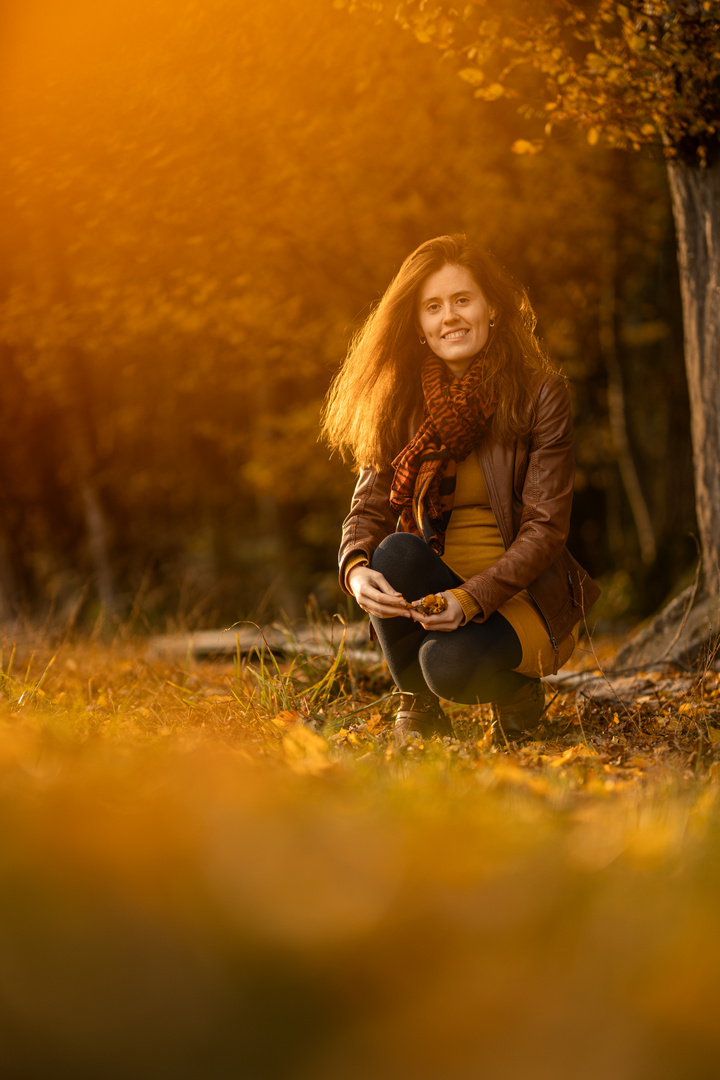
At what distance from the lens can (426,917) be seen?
51.6 inches

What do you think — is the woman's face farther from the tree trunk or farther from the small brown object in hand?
the tree trunk

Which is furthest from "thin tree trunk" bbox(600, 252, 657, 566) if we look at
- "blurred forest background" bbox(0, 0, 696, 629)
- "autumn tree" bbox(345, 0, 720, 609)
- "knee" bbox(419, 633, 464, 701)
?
"knee" bbox(419, 633, 464, 701)

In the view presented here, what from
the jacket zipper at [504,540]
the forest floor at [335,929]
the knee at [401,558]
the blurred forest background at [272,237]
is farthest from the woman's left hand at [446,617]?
the blurred forest background at [272,237]

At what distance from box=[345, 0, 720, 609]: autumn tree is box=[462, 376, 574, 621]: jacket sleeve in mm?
1582

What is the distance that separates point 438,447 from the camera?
316 centimetres

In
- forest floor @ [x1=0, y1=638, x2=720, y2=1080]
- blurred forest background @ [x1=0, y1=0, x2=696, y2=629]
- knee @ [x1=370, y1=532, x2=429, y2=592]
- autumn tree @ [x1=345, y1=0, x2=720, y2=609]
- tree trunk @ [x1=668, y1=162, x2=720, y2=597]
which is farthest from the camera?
blurred forest background @ [x1=0, y1=0, x2=696, y2=629]

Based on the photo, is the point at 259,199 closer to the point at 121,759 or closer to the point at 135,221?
the point at 135,221

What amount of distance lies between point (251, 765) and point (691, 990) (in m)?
1.09

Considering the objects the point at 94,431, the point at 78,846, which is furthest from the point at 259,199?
the point at 78,846

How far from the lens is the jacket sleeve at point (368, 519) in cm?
321

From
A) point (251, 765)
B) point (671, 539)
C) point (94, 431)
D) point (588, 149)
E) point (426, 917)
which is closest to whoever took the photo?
point (426, 917)

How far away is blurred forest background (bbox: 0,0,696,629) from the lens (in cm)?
716

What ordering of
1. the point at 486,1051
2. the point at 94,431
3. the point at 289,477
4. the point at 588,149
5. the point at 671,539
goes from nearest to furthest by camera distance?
the point at 486,1051 < the point at 671,539 < the point at 588,149 < the point at 94,431 < the point at 289,477

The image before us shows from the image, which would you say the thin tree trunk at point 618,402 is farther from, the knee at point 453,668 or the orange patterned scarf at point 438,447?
the knee at point 453,668
